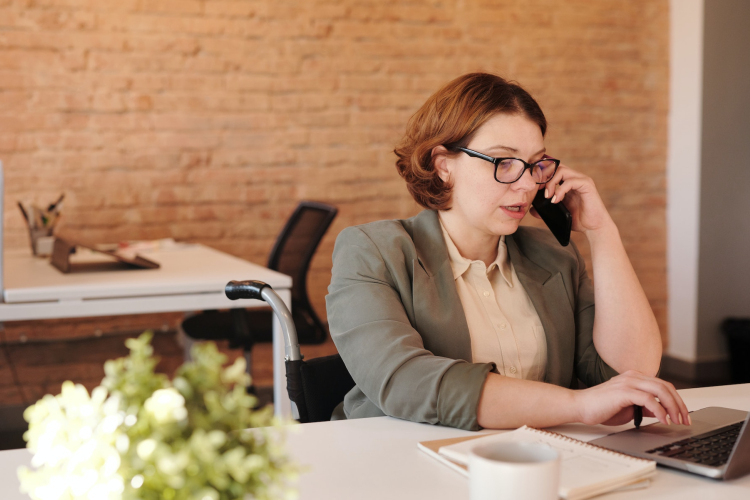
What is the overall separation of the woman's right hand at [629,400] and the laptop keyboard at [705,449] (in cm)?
5

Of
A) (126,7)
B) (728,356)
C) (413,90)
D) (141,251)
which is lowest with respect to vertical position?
(728,356)

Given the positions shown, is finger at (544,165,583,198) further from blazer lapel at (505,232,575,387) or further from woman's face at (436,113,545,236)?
blazer lapel at (505,232,575,387)

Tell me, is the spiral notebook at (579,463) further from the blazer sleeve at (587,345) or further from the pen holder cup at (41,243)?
Answer: the pen holder cup at (41,243)

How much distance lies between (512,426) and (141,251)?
246cm

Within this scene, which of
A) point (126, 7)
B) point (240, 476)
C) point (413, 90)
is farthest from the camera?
point (413, 90)

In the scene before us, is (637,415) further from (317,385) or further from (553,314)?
(317,385)

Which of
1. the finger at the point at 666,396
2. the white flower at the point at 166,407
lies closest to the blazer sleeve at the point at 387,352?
the finger at the point at 666,396

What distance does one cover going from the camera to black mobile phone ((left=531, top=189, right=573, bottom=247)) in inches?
58.1

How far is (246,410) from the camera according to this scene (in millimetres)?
441

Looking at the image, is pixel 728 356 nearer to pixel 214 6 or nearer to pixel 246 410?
pixel 214 6

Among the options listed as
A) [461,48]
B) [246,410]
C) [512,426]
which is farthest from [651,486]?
[461,48]

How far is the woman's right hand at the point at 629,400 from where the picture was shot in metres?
1.01

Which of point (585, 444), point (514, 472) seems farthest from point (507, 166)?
point (514, 472)

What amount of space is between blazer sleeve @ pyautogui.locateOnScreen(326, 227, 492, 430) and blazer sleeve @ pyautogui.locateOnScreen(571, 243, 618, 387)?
411mm
